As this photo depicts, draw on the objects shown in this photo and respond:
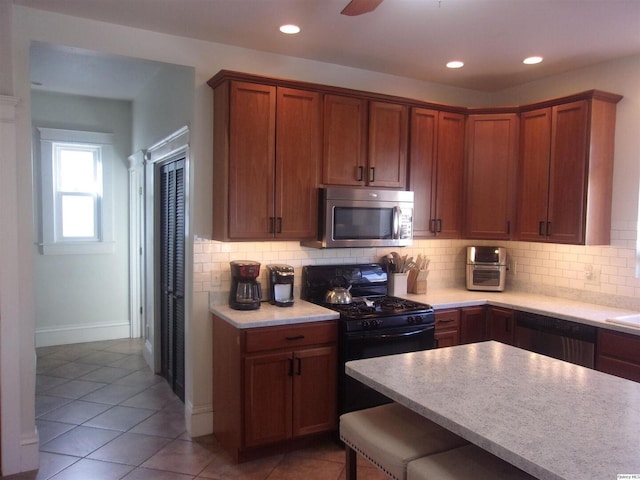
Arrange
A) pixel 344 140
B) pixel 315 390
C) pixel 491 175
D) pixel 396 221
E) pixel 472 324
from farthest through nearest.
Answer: pixel 491 175, pixel 472 324, pixel 396 221, pixel 344 140, pixel 315 390

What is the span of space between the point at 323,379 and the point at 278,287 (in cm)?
70

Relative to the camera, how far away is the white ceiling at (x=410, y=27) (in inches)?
105

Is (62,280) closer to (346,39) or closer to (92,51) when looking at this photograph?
(92,51)

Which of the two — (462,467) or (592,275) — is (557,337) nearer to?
(592,275)

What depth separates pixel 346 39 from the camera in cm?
318

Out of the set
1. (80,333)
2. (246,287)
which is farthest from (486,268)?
(80,333)

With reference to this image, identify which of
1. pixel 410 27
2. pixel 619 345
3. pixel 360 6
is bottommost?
pixel 619 345

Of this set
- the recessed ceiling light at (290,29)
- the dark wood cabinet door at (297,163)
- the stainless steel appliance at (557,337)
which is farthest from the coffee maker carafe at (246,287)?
the stainless steel appliance at (557,337)

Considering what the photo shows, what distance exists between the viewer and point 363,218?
3.52 metres

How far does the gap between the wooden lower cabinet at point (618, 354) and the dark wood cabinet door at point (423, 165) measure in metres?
1.44

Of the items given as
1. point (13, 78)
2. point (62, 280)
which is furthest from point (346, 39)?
point (62, 280)

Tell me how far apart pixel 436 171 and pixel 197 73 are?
6.50 feet

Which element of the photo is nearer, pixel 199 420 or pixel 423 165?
pixel 199 420

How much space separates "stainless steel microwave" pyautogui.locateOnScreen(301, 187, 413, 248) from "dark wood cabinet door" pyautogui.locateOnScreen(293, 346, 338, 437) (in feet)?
2.49
